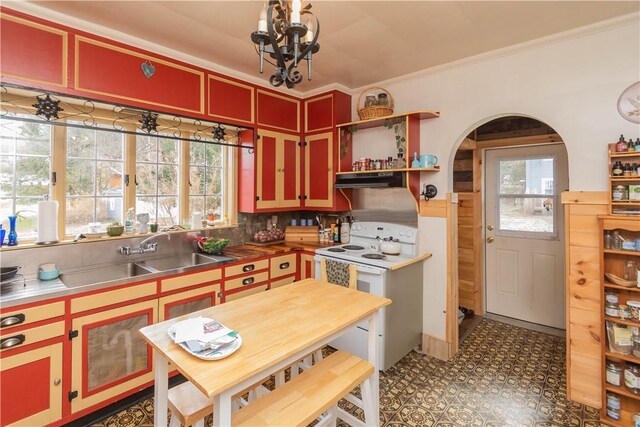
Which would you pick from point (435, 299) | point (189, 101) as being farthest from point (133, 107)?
point (435, 299)

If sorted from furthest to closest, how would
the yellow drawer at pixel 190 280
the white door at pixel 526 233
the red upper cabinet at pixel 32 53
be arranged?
the white door at pixel 526 233
the yellow drawer at pixel 190 280
the red upper cabinet at pixel 32 53

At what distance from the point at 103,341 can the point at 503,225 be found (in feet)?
13.3

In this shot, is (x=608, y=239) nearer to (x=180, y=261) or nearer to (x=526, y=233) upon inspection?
(x=526, y=233)

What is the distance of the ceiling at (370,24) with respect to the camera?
198 centimetres

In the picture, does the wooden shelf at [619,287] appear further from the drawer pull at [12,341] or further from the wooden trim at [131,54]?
the drawer pull at [12,341]

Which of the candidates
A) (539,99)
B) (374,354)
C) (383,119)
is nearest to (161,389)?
(374,354)

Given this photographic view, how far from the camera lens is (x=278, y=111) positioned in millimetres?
3416

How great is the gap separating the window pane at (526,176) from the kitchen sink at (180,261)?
3.20m

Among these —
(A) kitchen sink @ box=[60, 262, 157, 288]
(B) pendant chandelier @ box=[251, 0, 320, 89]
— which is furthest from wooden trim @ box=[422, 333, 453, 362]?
(B) pendant chandelier @ box=[251, 0, 320, 89]

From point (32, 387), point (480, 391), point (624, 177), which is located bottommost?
point (480, 391)

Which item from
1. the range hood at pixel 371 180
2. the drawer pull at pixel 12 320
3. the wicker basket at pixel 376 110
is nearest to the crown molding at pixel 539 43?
the wicker basket at pixel 376 110

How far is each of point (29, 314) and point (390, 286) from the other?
236 cm

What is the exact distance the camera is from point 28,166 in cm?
222

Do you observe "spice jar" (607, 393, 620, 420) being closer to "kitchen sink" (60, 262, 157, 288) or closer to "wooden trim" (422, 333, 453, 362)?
"wooden trim" (422, 333, 453, 362)
